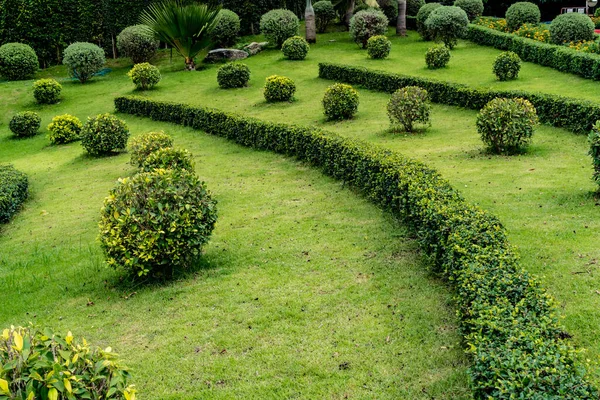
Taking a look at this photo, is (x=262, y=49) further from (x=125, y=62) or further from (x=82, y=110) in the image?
(x=82, y=110)

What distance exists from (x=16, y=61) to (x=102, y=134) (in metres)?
12.9

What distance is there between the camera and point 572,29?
73.7ft

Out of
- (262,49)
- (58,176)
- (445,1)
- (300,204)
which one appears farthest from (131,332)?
(445,1)

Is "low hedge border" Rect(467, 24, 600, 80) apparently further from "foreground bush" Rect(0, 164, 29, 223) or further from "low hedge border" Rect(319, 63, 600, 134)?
"foreground bush" Rect(0, 164, 29, 223)

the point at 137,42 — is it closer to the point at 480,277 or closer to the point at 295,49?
the point at 295,49

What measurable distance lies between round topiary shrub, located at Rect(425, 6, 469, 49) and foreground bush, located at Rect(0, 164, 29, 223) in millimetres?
18970

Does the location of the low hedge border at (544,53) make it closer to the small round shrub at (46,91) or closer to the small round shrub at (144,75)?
the small round shrub at (144,75)

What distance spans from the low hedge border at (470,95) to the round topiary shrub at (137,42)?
29.9 feet

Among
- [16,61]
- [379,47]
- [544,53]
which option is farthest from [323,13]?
[16,61]

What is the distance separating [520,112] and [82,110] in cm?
1660

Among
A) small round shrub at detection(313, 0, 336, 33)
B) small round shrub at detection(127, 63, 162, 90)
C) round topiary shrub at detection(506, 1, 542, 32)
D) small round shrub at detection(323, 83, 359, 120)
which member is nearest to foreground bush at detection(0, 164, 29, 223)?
small round shrub at detection(323, 83, 359, 120)

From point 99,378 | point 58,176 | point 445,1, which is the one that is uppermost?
point 445,1

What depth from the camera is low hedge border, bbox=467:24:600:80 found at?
59.4ft

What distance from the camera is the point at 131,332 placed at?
21.1ft
